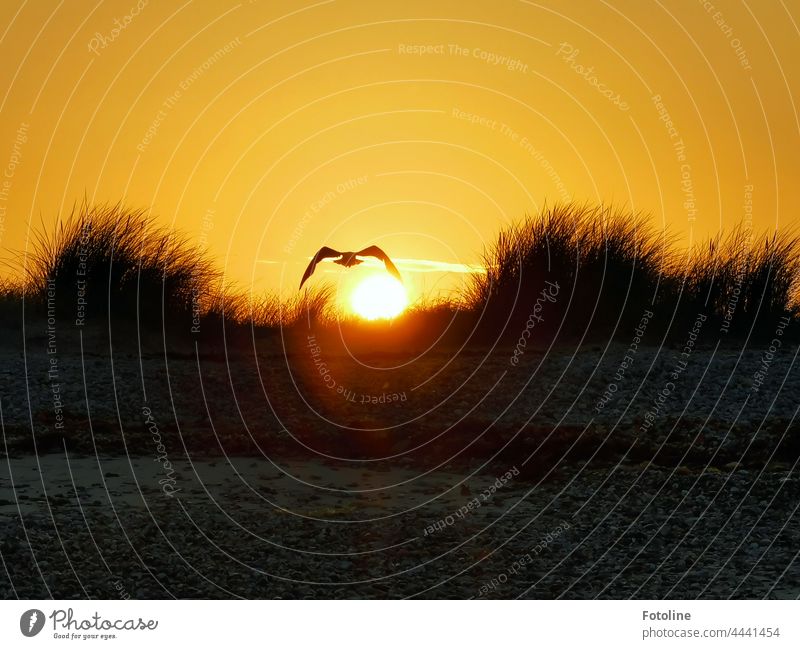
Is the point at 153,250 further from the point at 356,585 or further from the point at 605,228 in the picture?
the point at 356,585

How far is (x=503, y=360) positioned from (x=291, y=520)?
15.7ft

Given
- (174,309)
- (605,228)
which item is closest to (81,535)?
(174,309)

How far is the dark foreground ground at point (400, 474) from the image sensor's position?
6055 mm

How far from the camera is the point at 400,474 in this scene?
841 centimetres

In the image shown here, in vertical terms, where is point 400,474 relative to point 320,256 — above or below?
below

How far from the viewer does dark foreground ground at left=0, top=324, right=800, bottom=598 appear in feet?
19.9

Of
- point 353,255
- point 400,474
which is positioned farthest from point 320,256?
point 400,474
